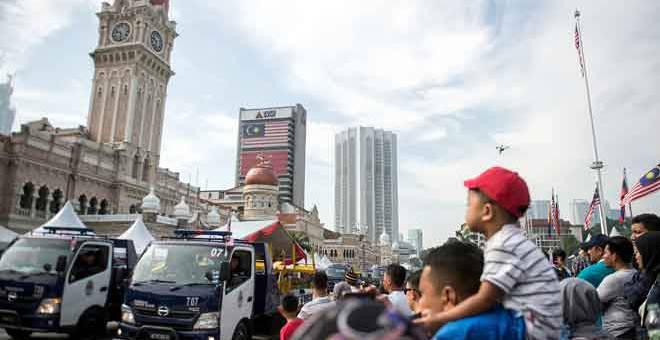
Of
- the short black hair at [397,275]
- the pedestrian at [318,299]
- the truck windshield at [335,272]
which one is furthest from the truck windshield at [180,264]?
the truck windshield at [335,272]

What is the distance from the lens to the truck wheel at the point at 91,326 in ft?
27.6

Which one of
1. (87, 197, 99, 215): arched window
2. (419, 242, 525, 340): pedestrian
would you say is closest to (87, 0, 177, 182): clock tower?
(87, 197, 99, 215): arched window

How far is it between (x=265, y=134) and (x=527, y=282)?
132491 mm

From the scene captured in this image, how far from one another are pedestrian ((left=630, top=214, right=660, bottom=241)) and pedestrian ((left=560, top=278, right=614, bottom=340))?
1979 millimetres

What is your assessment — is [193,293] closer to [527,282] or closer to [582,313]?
[582,313]

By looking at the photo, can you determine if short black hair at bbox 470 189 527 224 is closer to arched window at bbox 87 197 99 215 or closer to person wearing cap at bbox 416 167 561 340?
person wearing cap at bbox 416 167 561 340

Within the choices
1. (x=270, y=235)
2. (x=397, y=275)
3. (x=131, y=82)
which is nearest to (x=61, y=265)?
(x=397, y=275)

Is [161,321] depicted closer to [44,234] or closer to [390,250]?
[44,234]

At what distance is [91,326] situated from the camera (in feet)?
28.4

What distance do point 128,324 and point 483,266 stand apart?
21.7ft

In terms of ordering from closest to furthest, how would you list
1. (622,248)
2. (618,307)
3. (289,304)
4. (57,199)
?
(618,307) → (622,248) → (289,304) → (57,199)

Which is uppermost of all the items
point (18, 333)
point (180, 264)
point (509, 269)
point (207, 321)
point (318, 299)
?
point (509, 269)

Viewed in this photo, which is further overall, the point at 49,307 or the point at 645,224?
the point at 49,307

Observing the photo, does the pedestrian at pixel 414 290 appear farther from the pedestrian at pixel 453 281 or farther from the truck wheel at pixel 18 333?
the truck wheel at pixel 18 333
